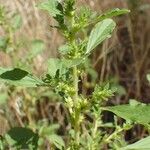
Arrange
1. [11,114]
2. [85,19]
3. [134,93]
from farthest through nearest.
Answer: [134,93] → [11,114] → [85,19]

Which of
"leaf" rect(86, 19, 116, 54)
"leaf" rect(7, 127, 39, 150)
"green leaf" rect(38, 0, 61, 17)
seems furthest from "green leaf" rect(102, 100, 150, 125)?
"leaf" rect(7, 127, 39, 150)

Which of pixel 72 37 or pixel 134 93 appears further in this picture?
pixel 134 93

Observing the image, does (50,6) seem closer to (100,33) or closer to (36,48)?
(100,33)

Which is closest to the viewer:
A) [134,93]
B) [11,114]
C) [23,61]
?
[23,61]

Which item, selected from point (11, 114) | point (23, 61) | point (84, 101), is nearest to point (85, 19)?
point (84, 101)

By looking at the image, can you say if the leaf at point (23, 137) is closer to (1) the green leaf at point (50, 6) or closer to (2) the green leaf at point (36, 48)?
(1) the green leaf at point (50, 6)

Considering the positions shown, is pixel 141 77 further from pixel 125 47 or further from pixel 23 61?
pixel 23 61

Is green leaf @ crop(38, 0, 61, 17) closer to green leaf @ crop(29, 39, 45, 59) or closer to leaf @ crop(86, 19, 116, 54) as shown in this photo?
leaf @ crop(86, 19, 116, 54)
